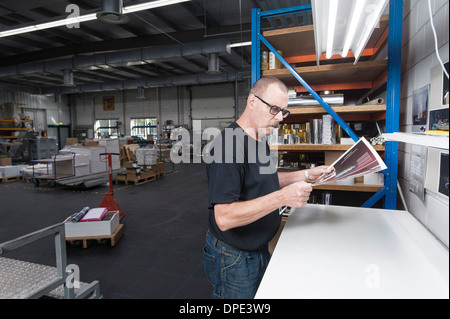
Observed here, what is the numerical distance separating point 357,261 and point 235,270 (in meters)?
0.76

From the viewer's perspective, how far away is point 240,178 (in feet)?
4.79

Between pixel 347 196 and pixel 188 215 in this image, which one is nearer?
pixel 347 196

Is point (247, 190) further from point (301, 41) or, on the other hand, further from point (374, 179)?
point (301, 41)

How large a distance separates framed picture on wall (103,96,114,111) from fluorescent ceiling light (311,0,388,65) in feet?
70.5

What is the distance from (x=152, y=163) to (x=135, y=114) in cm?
1192

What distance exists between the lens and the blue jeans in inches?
64.7

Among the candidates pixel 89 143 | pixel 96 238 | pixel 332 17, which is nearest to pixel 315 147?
pixel 332 17

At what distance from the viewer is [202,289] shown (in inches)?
123

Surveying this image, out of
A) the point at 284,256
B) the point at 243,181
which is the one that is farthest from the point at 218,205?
the point at 284,256

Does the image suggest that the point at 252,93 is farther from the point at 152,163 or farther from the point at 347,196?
the point at 152,163

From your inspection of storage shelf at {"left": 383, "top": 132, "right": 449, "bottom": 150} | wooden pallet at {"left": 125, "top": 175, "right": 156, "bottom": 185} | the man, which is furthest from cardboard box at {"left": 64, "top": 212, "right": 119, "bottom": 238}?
wooden pallet at {"left": 125, "top": 175, "right": 156, "bottom": 185}

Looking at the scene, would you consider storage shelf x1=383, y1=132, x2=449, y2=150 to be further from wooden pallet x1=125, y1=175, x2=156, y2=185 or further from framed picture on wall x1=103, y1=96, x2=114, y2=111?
framed picture on wall x1=103, y1=96, x2=114, y2=111

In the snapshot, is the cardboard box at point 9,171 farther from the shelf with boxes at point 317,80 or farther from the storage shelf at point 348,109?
the storage shelf at point 348,109

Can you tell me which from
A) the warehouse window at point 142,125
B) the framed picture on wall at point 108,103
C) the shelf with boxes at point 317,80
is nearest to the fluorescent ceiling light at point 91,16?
the shelf with boxes at point 317,80
